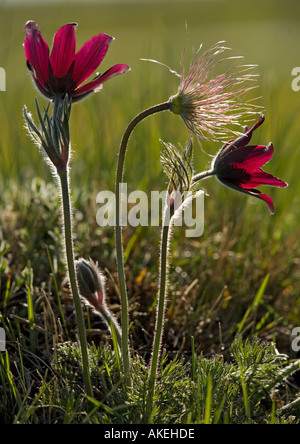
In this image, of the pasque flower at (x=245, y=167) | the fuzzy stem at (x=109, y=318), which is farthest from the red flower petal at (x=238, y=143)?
the fuzzy stem at (x=109, y=318)

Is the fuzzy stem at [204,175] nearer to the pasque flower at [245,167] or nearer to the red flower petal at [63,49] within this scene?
the pasque flower at [245,167]

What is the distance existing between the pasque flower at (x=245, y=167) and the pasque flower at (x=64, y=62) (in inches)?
13.6

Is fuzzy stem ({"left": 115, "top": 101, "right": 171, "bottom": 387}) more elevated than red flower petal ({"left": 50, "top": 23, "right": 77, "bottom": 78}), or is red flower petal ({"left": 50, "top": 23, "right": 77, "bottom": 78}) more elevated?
red flower petal ({"left": 50, "top": 23, "right": 77, "bottom": 78})

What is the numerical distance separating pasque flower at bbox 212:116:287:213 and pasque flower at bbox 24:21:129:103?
35 centimetres

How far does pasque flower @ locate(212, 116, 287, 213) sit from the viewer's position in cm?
147

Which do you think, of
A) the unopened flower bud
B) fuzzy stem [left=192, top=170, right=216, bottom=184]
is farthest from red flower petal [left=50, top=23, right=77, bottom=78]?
the unopened flower bud

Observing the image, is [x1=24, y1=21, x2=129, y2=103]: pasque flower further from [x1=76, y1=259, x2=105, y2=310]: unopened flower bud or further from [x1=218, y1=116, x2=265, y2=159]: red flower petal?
[x1=76, y1=259, x2=105, y2=310]: unopened flower bud

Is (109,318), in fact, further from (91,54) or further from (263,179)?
(91,54)

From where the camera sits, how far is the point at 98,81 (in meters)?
1.46

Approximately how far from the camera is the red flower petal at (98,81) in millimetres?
1447

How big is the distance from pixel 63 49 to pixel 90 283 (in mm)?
635
